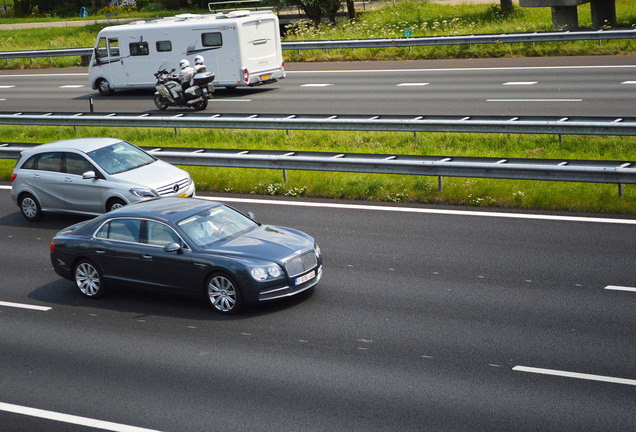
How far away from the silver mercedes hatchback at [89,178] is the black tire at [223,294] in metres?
4.74

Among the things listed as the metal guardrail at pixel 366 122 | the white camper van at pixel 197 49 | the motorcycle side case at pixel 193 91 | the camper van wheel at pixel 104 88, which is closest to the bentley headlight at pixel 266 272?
the metal guardrail at pixel 366 122

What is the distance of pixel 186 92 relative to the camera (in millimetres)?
26297

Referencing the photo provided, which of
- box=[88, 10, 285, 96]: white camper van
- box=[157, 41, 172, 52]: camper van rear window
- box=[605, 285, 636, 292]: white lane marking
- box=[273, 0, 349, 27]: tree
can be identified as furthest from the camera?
box=[273, 0, 349, 27]: tree

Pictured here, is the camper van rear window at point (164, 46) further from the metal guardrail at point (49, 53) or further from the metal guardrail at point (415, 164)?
the metal guardrail at point (415, 164)

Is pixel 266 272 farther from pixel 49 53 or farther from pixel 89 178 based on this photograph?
pixel 49 53

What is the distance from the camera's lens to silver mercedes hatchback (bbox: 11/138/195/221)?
15406 millimetres

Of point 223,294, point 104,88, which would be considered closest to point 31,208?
point 223,294

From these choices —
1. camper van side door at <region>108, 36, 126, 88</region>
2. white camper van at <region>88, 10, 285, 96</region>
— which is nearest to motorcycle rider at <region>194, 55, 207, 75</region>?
white camper van at <region>88, 10, 285, 96</region>

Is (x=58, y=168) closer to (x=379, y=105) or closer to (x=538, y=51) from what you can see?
(x=379, y=105)

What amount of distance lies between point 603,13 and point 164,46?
17755mm

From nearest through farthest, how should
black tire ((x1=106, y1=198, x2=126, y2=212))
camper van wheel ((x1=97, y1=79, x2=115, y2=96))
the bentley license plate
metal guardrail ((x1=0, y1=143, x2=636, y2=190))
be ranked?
1. the bentley license plate
2. metal guardrail ((x1=0, y1=143, x2=636, y2=190))
3. black tire ((x1=106, y1=198, x2=126, y2=212))
4. camper van wheel ((x1=97, y1=79, x2=115, y2=96))

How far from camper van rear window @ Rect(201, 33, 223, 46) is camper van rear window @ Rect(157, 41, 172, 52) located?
160 centimetres

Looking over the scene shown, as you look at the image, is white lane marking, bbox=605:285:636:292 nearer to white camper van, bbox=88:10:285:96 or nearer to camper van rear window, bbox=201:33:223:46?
white camper van, bbox=88:10:285:96

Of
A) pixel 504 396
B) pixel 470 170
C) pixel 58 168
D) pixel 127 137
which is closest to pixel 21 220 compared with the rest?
pixel 58 168
